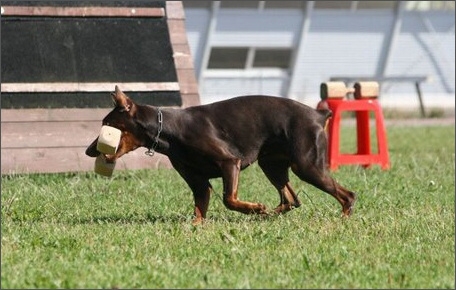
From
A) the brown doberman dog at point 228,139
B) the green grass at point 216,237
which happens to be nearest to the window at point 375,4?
the green grass at point 216,237

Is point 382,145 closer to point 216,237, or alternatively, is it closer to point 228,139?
point 228,139

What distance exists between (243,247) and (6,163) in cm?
465

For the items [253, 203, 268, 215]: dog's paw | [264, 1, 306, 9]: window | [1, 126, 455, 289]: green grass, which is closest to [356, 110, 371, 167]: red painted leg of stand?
[1, 126, 455, 289]: green grass

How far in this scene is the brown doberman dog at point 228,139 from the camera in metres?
7.93

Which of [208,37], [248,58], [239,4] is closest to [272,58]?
[248,58]

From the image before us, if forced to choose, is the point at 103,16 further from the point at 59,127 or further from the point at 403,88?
the point at 403,88

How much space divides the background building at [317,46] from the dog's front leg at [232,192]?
57.7 ft

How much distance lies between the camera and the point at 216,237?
7172 millimetres

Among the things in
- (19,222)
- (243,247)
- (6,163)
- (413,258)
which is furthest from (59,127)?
(413,258)

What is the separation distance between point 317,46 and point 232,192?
63.8ft

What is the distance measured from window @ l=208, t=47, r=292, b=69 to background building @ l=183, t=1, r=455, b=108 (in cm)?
2

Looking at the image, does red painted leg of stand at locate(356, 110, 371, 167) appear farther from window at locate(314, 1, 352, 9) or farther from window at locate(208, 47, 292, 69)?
window at locate(314, 1, 352, 9)

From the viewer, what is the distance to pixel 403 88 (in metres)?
27.7

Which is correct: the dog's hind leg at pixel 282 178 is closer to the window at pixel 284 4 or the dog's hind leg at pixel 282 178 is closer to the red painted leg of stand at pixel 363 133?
the red painted leg of stand at pixel 363 133
